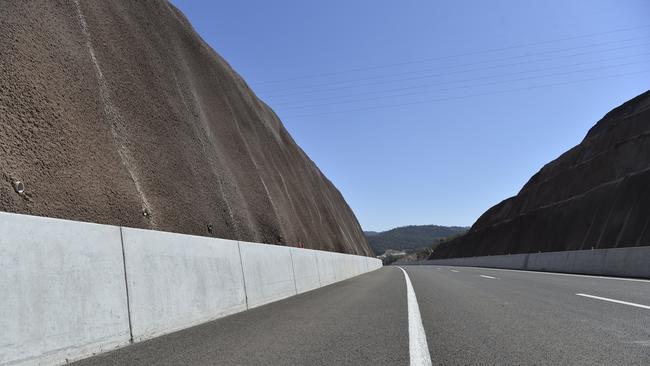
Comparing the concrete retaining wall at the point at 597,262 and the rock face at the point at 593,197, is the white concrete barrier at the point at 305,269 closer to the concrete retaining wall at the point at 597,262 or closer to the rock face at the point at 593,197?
the concrete retaining wall at the point at 597,262

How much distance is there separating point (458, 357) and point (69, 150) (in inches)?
A: 366

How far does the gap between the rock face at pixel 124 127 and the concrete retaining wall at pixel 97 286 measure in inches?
134

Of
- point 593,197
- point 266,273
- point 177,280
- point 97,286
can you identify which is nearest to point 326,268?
point 266,273

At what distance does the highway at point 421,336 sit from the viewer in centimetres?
506

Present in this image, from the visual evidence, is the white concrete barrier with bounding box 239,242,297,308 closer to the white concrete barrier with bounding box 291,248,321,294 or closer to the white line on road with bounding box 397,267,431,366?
the white concrete barrier with bounding box 291,248,321,294

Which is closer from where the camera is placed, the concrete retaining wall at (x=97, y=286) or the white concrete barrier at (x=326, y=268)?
the concrete retaining wall at (x=97, y=286)

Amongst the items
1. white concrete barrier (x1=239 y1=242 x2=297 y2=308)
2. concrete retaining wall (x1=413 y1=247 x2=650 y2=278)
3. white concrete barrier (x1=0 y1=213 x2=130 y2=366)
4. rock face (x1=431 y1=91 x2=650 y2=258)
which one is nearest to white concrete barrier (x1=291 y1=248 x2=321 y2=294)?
white concrete barrier (x1=239 y1=242 x2=297 y2=308)

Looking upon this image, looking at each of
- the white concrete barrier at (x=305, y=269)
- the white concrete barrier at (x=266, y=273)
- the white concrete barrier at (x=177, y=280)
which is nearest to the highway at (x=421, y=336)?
the white concrete barrier at (x=177, y=280)

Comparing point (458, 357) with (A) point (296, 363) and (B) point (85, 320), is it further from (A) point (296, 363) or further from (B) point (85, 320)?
(B) point (85, 320)

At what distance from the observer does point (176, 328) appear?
7285 mm

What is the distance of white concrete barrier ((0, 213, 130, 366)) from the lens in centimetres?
467

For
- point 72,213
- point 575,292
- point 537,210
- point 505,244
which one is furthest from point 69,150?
point 505,244

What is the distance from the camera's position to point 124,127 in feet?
45.5

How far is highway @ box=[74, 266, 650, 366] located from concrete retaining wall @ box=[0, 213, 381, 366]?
0.29m
